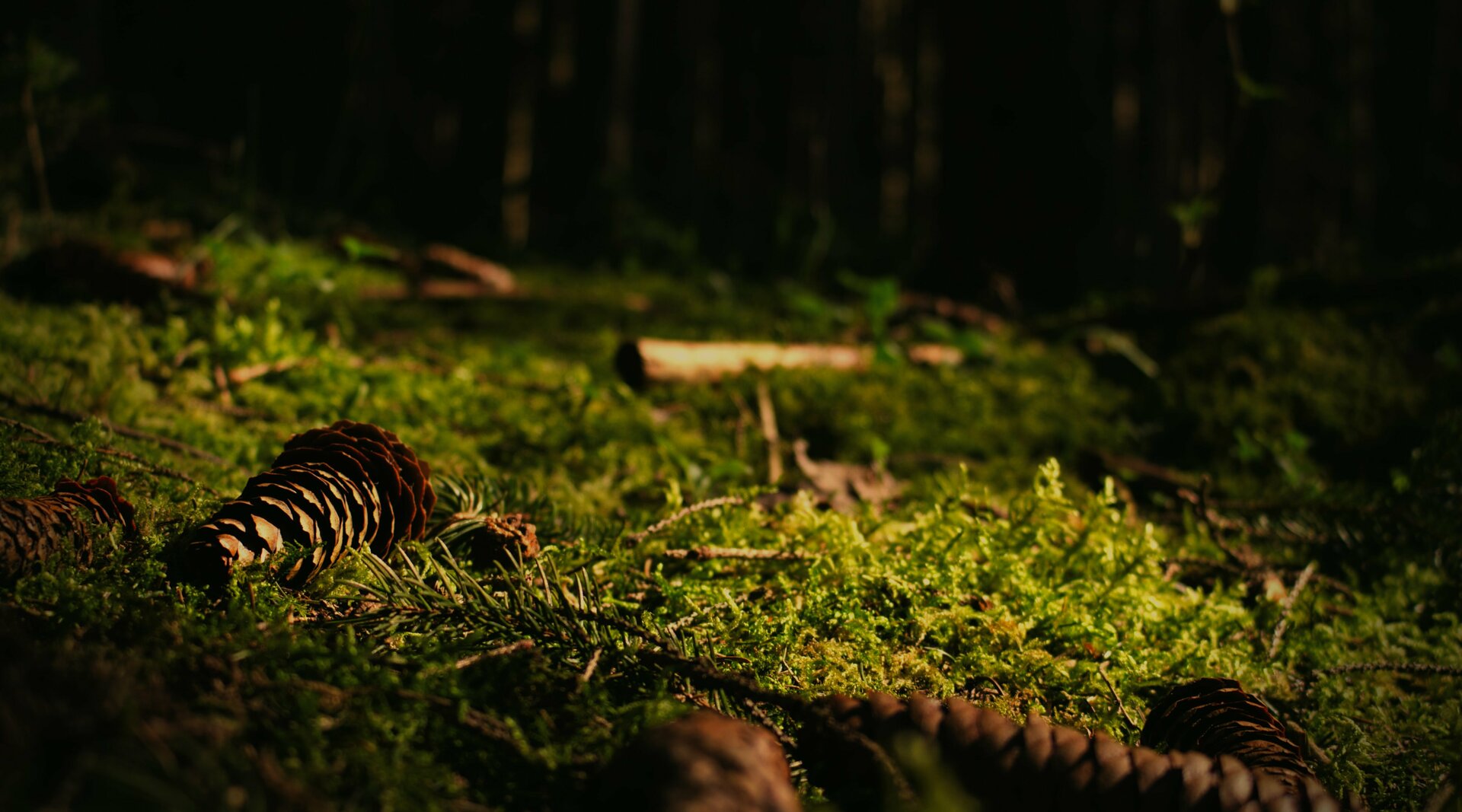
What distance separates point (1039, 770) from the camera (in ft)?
3.58

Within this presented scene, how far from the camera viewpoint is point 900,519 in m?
2.27

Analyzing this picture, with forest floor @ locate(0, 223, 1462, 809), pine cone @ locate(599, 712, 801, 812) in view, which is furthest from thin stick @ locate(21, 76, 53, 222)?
pine cone @ locate(599, 712, 801, 812)

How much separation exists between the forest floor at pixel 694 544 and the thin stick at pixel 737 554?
0.01m

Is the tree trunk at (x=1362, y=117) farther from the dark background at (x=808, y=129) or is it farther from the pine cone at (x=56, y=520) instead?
the pine cone at (x=56, y=520)

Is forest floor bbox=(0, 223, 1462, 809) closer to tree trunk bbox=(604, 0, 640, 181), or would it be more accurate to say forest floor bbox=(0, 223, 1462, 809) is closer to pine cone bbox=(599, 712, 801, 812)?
pine cone bbox=(599, 712, 801, 812)

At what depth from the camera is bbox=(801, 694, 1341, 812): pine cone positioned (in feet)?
3.53

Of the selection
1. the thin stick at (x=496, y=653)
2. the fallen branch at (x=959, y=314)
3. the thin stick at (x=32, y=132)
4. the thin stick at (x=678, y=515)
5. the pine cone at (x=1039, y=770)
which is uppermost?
the thin stick at (x=32, y=132)

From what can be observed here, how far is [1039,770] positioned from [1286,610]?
1.40 meters

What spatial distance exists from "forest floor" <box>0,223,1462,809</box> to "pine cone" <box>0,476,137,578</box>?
4 centimetres

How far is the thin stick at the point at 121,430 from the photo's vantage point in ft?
6.70

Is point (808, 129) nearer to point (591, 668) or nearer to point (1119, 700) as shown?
point (1119, 700)

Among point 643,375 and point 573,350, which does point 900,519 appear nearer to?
point 643,375

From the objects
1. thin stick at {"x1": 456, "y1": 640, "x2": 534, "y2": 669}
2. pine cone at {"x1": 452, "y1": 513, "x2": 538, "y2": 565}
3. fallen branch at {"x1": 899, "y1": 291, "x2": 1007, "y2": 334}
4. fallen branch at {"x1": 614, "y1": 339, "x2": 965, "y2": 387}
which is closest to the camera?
thin stick at {"x1": 456, "y1": 640, "x2": 534, "y2": 669}

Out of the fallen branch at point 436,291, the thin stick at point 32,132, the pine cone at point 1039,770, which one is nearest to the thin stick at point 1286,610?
the pine cone at point 1039,770
